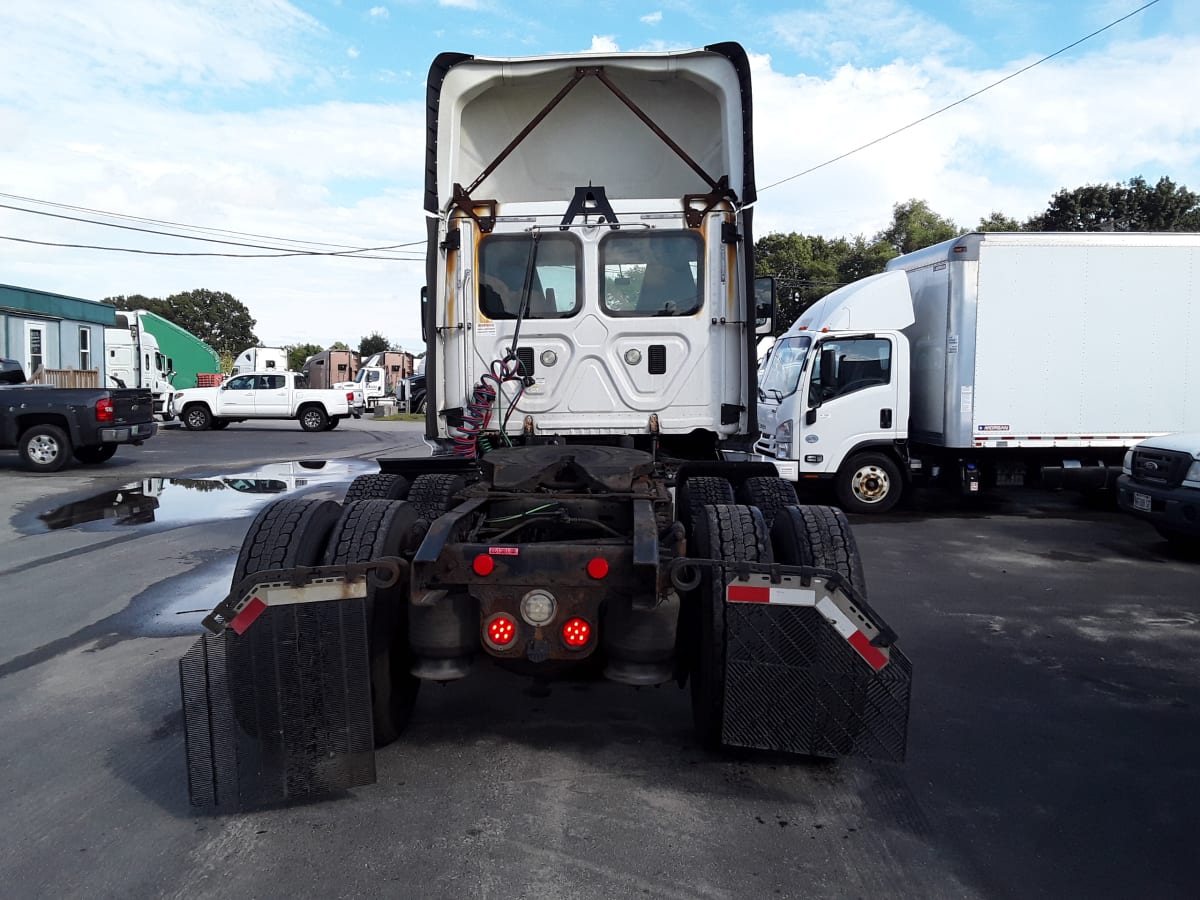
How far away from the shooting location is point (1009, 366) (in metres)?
10.5

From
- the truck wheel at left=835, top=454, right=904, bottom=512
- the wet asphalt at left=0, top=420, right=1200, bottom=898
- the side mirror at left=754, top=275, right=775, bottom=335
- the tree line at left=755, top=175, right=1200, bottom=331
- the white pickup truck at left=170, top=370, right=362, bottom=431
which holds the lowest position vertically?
the wet asphalt at left=0, top=420, right=1200, bottom=898

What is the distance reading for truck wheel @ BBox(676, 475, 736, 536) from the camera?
524 cm

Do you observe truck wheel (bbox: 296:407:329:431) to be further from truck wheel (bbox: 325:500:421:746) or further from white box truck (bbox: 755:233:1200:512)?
truck wheel (bbox: 325:500:421:746)

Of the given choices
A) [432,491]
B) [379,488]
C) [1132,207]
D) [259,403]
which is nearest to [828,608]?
[432,491]

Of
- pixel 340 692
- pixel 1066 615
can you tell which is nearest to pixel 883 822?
pixel 340 692

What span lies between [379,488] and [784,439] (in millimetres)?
6864

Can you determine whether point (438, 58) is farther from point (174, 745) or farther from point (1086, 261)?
point (1086, 261)

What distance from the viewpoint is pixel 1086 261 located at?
1039 cm

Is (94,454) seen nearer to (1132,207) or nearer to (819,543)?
(819,543)

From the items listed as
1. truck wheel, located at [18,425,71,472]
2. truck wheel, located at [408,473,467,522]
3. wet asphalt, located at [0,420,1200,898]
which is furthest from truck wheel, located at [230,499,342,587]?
truck wheel, located at [18,425,71,472]

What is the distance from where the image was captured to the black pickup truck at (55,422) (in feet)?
47.3

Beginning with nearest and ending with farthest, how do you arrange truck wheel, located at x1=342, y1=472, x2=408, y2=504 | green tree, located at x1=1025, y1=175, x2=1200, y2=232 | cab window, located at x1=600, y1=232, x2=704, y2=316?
1. truck wheel, located at x1=342, y1=472, x2=408, y2=504
2. cab window, located at x1=600, y1=232, x2=704, y2=316
3. green tree, located at x1=1025, y1=175, x2=1200, y2=232

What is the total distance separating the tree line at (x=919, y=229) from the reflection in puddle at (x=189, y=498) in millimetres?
22832

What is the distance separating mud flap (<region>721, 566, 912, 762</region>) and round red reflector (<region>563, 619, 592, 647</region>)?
1.80 feet
